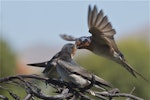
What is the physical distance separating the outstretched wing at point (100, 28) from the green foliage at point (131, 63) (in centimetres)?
747

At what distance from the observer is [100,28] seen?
432cm

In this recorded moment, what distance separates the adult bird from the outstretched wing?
2.13 feet

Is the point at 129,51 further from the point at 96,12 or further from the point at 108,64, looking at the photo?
the point at 96,12

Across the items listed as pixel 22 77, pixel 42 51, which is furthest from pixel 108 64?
pixel 42 51

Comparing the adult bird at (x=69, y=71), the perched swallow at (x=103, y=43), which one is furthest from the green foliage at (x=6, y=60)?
the adult bird at (x=69, y=71)

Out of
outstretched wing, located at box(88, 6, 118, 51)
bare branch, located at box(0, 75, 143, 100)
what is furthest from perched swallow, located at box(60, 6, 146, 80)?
bare branch, located at box(0, 75, 143, 100)

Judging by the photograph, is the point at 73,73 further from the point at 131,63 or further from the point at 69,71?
the point at 131,63

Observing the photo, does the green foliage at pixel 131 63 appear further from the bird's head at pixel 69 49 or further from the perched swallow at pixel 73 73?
the perched swallow at pixel 73 73

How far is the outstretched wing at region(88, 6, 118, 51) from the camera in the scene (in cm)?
338

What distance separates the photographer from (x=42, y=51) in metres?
59.4

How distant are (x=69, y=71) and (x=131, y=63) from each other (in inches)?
437

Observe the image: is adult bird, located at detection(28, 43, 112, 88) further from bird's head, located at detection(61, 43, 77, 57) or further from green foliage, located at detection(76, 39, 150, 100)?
green foliage, located at detection(76, 39, 150, 100)

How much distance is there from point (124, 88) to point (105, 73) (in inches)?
43.5

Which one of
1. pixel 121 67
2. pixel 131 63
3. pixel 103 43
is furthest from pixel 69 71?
pixel 131 63
